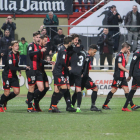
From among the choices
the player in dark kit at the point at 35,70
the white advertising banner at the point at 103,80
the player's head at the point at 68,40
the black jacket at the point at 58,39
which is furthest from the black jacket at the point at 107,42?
the player's head at the point at 68,40

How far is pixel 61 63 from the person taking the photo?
8812 mm

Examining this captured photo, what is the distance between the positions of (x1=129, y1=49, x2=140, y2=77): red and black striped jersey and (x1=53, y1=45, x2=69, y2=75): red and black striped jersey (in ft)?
5.92

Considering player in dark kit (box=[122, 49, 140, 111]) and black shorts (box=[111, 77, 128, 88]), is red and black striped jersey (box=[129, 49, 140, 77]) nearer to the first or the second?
player in dark kit (box=[122, 49, 140, 111])

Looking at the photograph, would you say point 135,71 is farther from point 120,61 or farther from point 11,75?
point 11,75

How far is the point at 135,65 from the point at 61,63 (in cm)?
214

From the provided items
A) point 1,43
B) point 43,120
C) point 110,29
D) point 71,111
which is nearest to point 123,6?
point 110,29

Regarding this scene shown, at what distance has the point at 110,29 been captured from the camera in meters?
15.3

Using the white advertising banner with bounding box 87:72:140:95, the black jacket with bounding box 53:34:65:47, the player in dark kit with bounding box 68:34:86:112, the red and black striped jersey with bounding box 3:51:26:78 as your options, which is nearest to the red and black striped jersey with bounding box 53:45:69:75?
the player in dark kit with bounding box 68:34:86:112

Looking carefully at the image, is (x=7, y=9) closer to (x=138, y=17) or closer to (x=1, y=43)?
(x=1, y=43)

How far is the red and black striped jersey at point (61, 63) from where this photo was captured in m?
8.77

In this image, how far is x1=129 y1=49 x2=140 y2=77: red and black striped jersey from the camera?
944cm

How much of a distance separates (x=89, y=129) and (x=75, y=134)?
60cm

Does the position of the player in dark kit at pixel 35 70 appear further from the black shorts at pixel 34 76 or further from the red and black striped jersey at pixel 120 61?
the red and black striped jersey at pixel 120 61

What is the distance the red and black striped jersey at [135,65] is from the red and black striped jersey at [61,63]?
5.92 ft
